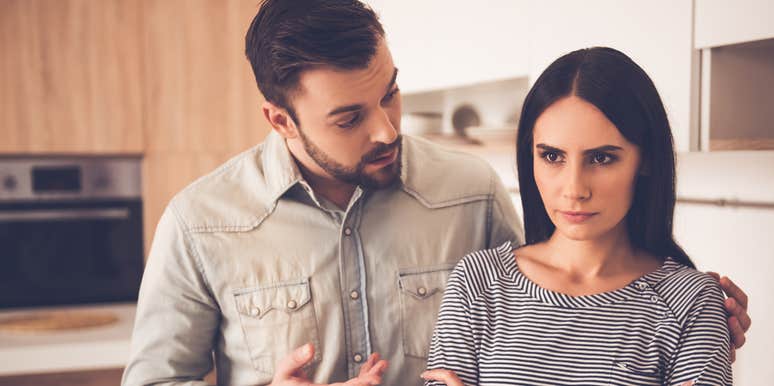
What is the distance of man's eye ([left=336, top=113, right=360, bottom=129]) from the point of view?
126 centimetres

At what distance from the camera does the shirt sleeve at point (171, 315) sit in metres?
1.34

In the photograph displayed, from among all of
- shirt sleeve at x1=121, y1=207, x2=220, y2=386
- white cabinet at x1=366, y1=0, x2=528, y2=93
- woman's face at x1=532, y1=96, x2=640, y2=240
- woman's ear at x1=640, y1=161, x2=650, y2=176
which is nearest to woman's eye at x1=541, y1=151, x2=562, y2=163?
woman's face at x1=532, y1=96, x2=640, y2=240

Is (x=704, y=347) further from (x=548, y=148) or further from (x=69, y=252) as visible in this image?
(x=69, y=252)

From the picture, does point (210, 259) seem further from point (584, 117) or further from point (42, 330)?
point (42, 330)

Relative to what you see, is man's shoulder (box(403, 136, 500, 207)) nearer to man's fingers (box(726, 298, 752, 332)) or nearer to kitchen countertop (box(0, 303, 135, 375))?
man's fingers (box(726, 298, 752, 332))

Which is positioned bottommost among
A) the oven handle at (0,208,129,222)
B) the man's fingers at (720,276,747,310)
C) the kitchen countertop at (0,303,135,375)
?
the kitchen countertop at (0,303,135,375)

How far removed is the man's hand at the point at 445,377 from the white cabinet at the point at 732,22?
839 millimetres

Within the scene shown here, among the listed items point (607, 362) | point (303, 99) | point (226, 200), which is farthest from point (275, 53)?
point (607, 362)

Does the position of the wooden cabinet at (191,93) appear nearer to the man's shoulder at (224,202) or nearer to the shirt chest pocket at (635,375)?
the man's shoulder at (224,202)

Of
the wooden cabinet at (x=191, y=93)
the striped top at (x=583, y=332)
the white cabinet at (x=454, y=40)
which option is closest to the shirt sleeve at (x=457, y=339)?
the striped top at (x=583, y=332)

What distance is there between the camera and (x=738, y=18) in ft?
4.54

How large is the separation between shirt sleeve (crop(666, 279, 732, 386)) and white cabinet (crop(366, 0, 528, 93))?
1.19m

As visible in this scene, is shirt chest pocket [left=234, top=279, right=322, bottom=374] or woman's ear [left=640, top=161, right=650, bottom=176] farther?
shirt chest pocket [left=234, top=279, right=322, bottom=374]

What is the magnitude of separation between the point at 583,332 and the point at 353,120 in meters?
0.51
